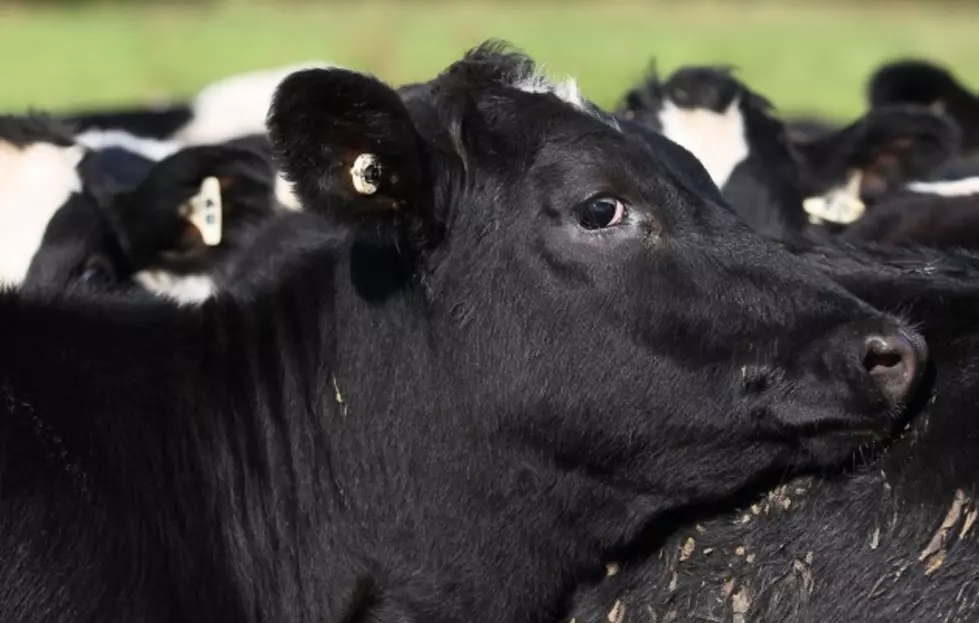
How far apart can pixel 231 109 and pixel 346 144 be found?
5.54 metres

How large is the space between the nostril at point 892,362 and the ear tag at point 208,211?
2981 mm

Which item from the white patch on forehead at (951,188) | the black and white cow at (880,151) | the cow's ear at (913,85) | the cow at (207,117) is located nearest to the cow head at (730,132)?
the black and white cow at (880,151)

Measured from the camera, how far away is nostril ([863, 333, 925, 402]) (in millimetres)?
3379

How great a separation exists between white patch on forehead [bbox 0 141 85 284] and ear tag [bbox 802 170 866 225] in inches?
117

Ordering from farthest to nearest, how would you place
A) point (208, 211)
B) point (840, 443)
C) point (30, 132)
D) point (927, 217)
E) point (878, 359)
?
point (30, 132) → point (208, 211) → point (927, 217) → point (840, 443) → point (878, 359)

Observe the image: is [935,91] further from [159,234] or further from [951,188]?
[159,234]

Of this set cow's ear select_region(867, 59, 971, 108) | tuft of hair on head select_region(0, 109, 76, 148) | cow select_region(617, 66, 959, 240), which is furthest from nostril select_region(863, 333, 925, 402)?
cow's ear select_region(867, 59, 971, 108)

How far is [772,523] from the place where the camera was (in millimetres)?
3660

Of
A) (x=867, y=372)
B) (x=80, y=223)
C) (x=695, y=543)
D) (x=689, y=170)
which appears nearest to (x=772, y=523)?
(x=695, y=543)

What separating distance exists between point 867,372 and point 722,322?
13.1 inches

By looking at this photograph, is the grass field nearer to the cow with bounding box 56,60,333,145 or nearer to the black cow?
the cow with bounding box 56,60,333,145

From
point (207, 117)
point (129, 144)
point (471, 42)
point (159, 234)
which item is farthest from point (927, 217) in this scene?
point (471, 42)

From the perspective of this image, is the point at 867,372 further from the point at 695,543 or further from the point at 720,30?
the point at 720,30

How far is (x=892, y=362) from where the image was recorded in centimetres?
340
